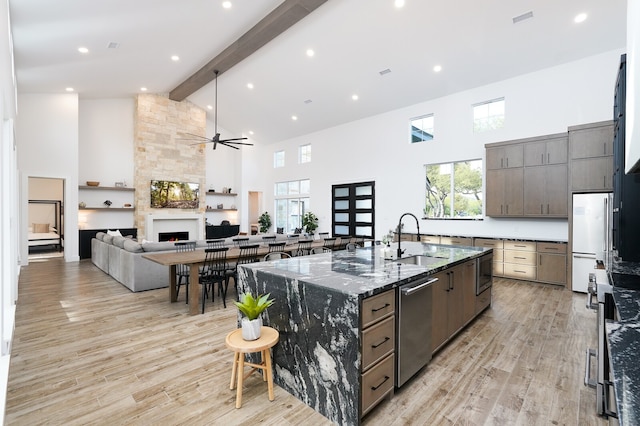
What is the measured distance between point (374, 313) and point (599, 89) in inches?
260

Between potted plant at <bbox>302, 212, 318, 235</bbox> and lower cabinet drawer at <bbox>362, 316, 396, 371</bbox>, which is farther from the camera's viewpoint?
potted plant at <bbox>302, 212, 318, 235</bbox>

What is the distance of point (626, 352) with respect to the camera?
3.40 feet

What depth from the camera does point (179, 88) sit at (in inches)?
385

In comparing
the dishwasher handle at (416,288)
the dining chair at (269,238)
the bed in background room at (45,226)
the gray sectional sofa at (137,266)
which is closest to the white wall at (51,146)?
the bed in background room at (45,226)

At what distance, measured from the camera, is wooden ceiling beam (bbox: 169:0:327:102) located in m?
5.53

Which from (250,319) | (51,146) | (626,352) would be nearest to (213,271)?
(250,319)

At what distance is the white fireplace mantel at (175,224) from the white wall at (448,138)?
419 centimetres

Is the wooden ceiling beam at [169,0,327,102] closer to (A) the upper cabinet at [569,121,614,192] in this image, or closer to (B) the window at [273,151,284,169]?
(B) the window at [273,151,284,169]

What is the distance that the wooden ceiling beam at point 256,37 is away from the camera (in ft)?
18.1

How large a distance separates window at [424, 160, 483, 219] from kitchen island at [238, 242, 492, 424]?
17.4 feet

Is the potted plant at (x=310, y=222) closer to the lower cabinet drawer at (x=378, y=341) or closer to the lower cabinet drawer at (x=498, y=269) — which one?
the lower cabinet drawer at (x=498, y=269)

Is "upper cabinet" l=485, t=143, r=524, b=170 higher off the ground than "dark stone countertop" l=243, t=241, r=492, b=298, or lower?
higher

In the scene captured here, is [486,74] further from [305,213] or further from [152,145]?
[152,145]

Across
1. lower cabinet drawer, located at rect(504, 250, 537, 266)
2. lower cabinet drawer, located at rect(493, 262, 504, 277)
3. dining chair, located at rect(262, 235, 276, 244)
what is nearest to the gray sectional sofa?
dining chair, located at rect(262, 235, 276, 244)
